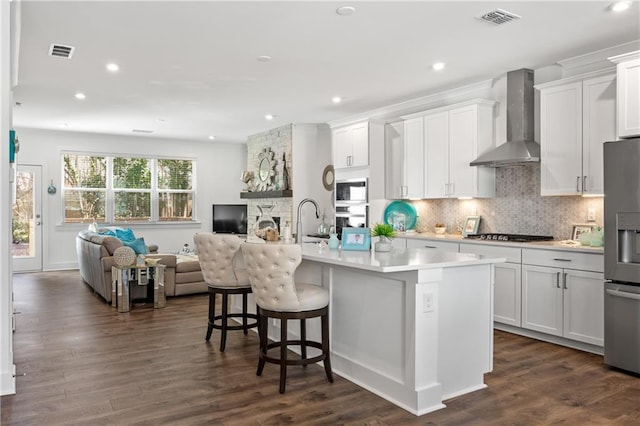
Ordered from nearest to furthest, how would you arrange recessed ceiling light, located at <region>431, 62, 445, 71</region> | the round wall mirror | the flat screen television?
recessed ceiling light, located at <region>431, 62, 445, 71</region> < the round wall mirror < the flat screen television

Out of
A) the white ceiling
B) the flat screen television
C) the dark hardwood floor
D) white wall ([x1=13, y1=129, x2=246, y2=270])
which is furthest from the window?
the dark hardwood floor

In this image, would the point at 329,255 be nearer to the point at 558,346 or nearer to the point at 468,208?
the point at 558,346

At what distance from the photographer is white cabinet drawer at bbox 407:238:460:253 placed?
5.31 m

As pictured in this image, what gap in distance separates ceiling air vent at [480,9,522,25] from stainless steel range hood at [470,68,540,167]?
146 centimetres

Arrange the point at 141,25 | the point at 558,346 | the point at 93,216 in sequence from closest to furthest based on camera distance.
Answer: the point at 141,25, the point at 558,346, the point at 93,216

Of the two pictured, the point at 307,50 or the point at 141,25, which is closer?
the point at 141,25

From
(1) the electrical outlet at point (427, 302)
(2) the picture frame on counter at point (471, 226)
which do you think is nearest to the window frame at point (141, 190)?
(2) the picture frame on counter at point (471, 226)

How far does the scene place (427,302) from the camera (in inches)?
118

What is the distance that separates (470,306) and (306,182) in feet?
18.6

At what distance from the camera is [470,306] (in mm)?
3318

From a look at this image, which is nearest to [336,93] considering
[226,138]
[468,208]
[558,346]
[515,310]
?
[468,208]

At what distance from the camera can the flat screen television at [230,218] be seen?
1045cm

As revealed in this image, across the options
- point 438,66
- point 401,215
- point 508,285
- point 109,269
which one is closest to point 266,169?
→ point 401,215

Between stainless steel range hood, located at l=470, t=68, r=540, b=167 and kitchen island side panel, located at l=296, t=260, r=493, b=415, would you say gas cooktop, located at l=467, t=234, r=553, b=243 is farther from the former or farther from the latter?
kitchen island side panel, located at l=296, t=260, r=493, b=415
